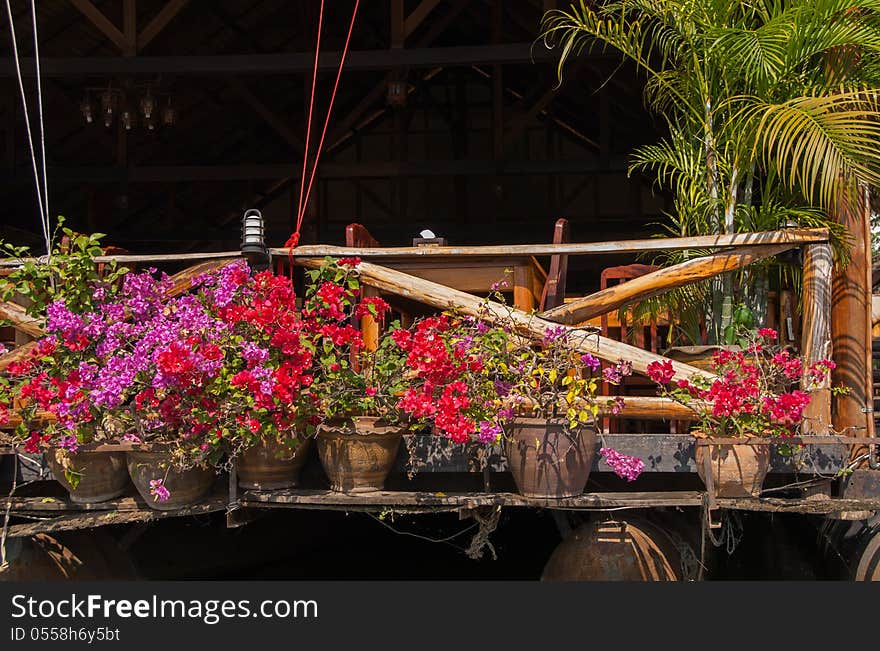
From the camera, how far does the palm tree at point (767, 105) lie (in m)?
3.52

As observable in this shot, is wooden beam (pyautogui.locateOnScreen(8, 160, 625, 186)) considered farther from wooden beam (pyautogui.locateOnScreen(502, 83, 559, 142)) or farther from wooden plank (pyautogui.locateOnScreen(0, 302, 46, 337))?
wooden plank (pyautogui.locateOnScreen(0, 302, 46, 337))

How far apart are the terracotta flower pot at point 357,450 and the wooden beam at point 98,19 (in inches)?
186

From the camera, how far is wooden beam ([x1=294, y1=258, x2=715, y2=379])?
142 inches

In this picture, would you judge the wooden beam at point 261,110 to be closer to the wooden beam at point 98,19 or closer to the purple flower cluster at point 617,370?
the wooden beam at point 98,19

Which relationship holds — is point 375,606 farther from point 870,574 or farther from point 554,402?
point 870,574

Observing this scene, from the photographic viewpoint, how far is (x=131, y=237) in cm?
1174

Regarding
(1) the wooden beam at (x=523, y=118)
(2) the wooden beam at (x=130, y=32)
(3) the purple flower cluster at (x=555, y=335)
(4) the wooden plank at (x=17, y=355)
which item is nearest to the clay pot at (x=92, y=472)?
(4) the wooden plank at (x=17, y=355)

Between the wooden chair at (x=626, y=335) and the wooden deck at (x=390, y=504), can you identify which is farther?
the wooden chair at (x=626, y=335)

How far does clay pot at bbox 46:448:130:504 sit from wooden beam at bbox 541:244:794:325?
5.84 ft

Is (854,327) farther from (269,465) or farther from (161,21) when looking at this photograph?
(161,21)

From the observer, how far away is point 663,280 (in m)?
3.76

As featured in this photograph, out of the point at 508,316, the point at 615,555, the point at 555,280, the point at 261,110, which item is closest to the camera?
the point at 615,555

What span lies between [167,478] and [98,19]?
15.7ft

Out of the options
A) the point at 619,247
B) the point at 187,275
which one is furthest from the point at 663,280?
the point at 187,275
